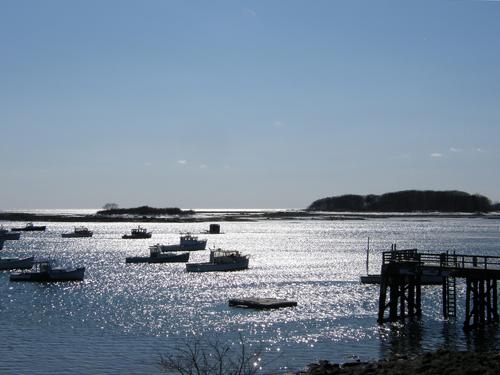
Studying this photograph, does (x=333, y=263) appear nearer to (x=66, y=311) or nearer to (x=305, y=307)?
Answer: (x=305, y=307)

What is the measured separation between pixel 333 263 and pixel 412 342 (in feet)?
198

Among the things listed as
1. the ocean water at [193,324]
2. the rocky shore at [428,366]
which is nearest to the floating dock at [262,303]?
the ocean water at [193,324]

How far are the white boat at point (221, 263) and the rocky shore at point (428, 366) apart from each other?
174 feet

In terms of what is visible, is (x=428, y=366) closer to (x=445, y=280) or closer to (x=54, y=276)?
(x=445, y=280)

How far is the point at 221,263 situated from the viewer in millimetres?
86500

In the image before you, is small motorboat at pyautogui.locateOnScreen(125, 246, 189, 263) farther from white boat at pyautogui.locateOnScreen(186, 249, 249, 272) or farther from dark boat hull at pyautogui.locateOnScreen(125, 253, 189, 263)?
white boat at pyautogui.locateOnScreen(186, 249, 249, 272)

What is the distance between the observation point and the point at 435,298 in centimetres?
5881

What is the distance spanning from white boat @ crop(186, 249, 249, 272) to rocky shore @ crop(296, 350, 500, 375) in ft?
174

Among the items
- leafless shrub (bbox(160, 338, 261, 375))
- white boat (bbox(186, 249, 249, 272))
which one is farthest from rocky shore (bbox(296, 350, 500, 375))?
white boat (bbox(186, 249, 249, 272))

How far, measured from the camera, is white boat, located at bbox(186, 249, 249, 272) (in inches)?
3369

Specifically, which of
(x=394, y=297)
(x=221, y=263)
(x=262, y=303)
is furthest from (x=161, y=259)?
(x=394, y=297)

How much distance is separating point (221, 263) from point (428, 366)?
58.7 m

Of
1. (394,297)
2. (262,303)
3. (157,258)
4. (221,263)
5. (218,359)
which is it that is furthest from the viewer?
(157,258)

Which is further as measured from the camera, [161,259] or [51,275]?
[161,259]
